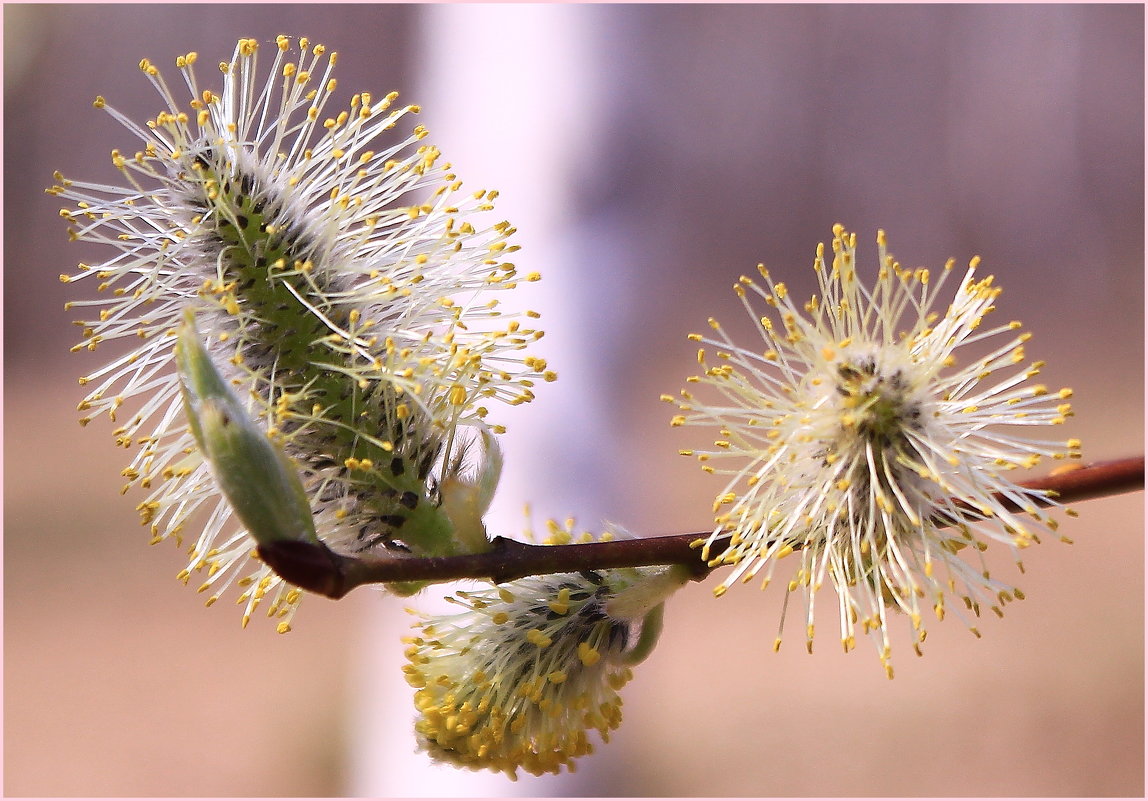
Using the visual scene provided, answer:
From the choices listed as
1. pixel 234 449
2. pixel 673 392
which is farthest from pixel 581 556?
pixel 673 392

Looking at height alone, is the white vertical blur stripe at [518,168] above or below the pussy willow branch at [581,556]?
above

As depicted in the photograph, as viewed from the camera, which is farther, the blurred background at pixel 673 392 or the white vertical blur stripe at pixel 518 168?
the blurred background at pixel 673 392

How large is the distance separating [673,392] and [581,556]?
3189 millimetres

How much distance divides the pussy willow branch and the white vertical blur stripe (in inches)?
58.8

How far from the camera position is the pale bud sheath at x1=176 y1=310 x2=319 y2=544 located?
500 mm

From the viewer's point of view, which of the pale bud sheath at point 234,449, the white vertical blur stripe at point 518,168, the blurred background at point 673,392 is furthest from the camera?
the blurred background at point 673,392

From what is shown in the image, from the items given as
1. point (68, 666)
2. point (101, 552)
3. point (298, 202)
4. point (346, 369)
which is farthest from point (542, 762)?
point (101, 552)

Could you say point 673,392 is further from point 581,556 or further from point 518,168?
point 581,556

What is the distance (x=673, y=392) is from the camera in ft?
12.3

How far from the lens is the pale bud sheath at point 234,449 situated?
1.64 feet

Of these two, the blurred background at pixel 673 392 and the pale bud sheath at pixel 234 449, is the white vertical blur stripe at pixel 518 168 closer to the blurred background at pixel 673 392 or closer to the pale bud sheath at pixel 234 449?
the blurred background at pixel 673 392

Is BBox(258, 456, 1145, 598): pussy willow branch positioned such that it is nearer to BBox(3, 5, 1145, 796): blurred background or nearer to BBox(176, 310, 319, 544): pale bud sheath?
BBox(176, 310, 319, 544): pale bud sheath

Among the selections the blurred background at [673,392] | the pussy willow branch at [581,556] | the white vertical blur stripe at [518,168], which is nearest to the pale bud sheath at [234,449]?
the pussy willow branch at [581,556]

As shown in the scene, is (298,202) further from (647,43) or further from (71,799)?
(71,799)
